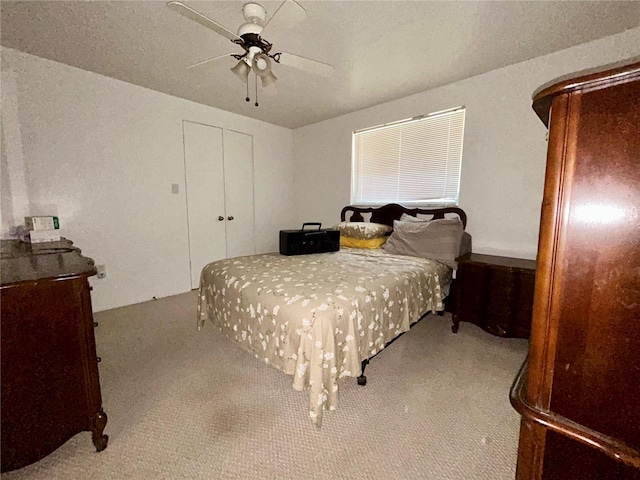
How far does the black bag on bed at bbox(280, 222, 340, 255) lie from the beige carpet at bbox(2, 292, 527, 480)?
98 centimetres

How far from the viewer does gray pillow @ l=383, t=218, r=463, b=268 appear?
98.7 inches

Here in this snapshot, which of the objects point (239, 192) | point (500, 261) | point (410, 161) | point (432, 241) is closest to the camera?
point (500, 261)

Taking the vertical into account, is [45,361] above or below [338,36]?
below

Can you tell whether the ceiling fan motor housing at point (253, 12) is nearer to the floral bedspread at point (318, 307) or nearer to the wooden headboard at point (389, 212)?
the floral bedspread at point (318, 307)

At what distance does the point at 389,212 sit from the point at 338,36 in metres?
2.01

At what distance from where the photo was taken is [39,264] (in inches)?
50.9

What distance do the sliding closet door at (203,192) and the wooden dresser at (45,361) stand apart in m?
2.38

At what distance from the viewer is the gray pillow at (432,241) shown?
2.51 meters

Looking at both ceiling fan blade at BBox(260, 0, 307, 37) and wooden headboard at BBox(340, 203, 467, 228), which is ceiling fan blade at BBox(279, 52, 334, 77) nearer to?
ceiling fan blade at BBox(260, 0, 307, 37)

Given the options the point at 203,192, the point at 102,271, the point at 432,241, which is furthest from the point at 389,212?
the point at 102,271

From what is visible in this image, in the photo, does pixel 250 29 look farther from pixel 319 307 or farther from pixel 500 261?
pixel 500 261

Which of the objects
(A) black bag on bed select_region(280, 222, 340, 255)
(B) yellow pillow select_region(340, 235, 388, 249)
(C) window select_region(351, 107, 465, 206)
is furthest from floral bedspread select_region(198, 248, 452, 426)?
(C) window select_region(351, 107, 465, 206)

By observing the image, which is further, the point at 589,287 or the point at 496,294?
the point at 496,294

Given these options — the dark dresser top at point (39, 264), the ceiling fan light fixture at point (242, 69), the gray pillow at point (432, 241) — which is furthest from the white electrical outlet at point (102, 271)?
the gray pillow at point (432, 241)
